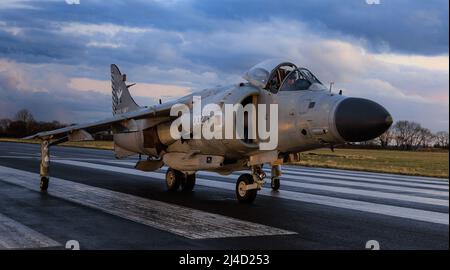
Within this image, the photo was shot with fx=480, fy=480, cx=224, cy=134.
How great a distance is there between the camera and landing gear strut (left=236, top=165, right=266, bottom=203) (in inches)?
458

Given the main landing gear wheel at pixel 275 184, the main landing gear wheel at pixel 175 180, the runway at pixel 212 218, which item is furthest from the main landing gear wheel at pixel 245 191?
the main landing gear wheel at pixel 275 184

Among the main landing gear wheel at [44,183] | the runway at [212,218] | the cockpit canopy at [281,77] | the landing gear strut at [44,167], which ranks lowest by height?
the runway at [212,218]

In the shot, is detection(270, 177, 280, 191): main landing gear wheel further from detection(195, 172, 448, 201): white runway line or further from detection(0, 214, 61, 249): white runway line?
detection(0, 214, 61, 249): white runway line

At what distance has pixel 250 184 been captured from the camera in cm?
1168

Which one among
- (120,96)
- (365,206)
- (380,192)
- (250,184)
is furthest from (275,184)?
(120,96)

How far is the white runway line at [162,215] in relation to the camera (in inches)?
326

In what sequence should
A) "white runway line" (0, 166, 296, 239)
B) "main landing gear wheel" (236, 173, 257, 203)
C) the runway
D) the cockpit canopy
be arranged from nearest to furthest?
the runway
"white runway line" (0, 166, 296, 239)
the cockpit canopy
"main landing gear wheel" (236, 173, 257, 203)

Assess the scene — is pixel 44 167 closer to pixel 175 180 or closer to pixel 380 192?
pixel 175 180

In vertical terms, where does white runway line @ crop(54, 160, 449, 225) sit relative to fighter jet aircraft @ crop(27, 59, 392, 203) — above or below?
below

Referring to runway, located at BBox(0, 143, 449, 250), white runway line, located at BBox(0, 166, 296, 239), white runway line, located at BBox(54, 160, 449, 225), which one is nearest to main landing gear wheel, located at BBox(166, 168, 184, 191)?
runway, located at BBox(0, 143, 449, 250)

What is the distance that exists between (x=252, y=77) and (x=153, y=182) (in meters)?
7.86

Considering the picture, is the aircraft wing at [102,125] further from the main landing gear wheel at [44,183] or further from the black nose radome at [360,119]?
the black nose radome at [360,119]
